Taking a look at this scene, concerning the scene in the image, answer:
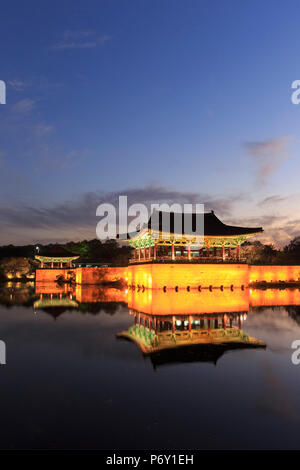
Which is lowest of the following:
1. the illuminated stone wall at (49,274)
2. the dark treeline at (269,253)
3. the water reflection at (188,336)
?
the water reflection at (188,336)

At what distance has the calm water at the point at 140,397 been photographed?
190 inches

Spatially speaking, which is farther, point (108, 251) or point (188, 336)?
point (108, 251)

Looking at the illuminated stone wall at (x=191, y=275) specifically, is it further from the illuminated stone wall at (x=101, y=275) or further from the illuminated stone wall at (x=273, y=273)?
the illuminated stone wall at (x=101, y=275)

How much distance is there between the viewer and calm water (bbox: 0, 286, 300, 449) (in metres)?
4.82

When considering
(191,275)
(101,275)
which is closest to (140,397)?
(191,275)

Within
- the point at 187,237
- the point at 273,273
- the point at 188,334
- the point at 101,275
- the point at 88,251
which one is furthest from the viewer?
the point at 88,251

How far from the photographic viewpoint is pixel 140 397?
6.40 meters

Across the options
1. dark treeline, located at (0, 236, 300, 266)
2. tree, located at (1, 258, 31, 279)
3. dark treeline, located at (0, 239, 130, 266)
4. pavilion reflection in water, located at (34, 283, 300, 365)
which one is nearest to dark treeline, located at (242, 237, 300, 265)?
dark treeline, located at (0, 236, 300, 266)

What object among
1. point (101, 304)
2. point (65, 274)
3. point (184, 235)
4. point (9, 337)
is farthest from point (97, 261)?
point (9, 337)

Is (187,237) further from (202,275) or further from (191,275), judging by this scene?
(202,275)

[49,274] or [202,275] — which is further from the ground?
[202,275]

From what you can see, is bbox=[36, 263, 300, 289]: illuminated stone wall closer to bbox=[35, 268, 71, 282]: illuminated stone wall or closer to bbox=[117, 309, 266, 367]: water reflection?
bbox=[117, 309, 266, 367]: water reflection

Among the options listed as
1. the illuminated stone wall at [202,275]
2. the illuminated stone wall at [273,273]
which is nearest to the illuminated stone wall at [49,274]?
the illuminated stone wall at [202,275]
